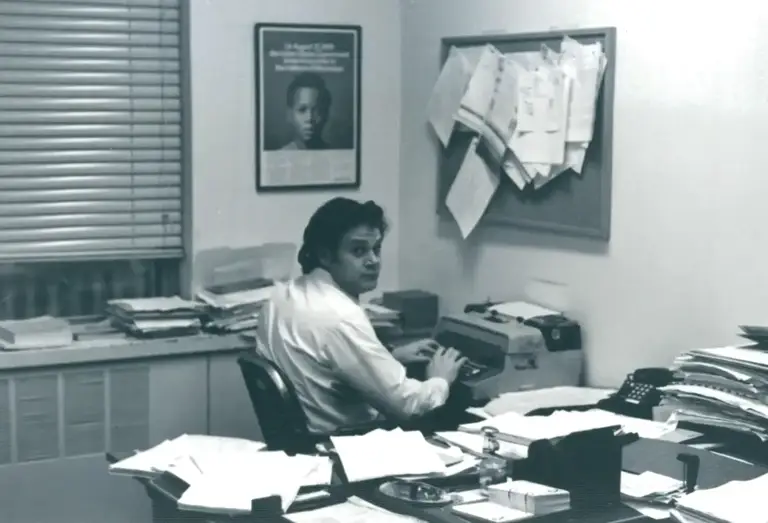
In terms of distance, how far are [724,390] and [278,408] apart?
3.62 feet

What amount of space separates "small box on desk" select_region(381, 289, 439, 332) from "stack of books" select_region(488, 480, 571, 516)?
1936mm

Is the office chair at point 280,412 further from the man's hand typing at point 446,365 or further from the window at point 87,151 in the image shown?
the window at point 87,151

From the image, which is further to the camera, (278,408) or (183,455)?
(278,408)

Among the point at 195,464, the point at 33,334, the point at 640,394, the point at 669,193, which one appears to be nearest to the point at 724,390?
the point at 640,394

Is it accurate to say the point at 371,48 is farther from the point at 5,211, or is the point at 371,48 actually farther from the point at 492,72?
the point at 5,211

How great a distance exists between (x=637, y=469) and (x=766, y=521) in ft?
1.65

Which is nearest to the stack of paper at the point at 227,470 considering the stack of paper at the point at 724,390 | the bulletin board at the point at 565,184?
the stack of paper at the point at 724,390

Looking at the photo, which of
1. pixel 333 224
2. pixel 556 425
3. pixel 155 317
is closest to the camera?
pixel 556 425

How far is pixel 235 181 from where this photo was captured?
4082 mm

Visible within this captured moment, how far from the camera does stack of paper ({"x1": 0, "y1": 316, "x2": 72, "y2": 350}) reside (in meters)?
3.58

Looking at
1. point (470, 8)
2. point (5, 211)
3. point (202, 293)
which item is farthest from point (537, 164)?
point (5, 211)

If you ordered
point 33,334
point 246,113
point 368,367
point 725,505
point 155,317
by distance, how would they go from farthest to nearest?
1. point 246,113
2. point 155,317
3. point 33,334
4. point 368,367
5. point 725,505

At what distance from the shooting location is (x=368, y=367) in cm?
306

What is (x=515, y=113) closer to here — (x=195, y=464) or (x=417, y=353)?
(x=417, y=353)
